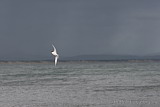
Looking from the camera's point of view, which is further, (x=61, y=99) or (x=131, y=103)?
(x=61, y=99)

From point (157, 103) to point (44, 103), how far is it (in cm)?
763

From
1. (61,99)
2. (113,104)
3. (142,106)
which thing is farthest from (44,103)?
(142,106)

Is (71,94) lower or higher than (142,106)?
higher

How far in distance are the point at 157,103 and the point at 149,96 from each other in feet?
12.9

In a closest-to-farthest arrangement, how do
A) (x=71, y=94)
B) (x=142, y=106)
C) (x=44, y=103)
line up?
(x=142, y=106)
(x=44, y=103)
(x=71, y=94)

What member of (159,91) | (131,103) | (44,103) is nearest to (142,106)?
(131,103)

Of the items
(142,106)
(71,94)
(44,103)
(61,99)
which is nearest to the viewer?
(142,106)

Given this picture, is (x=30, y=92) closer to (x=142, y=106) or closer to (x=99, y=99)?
(x=99, y=99)

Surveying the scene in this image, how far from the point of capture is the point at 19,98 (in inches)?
1258

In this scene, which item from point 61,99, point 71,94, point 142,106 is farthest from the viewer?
point 71,94

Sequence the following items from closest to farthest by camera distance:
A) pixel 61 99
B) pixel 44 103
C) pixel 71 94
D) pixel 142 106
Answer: pixel 142 106
pixel 44 103
pixel 61 99
pixel 71 94

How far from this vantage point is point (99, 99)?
3067cm

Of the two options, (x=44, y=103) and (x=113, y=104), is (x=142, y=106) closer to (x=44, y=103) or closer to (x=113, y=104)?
(x=113, y=104)

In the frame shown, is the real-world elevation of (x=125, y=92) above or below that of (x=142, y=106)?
above
